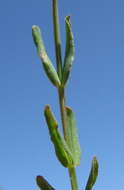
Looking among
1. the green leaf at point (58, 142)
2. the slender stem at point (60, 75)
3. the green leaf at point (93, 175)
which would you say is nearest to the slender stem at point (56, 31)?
the slender stem at point (60, 75)

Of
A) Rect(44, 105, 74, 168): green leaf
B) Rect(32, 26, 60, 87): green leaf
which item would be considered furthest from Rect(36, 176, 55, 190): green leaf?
Rect(32, 26, 60, 87): green leaf

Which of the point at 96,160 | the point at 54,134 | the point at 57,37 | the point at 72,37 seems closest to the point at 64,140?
the point at 54,134

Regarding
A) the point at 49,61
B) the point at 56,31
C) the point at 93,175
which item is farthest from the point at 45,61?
the point at 93,175

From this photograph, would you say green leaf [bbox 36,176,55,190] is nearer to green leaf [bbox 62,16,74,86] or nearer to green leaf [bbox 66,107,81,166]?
green leaf [bbox 66,107,81,166]

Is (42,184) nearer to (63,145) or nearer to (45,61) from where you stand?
(63,145)

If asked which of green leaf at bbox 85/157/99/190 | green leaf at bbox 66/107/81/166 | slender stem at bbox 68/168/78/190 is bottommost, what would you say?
green leaf at bbox 85/157/99/190

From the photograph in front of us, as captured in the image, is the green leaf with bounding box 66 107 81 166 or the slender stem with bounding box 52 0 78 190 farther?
the green leaf with bounding box 66 107 81 166

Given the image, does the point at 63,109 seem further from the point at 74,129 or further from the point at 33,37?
the point at 33,37
